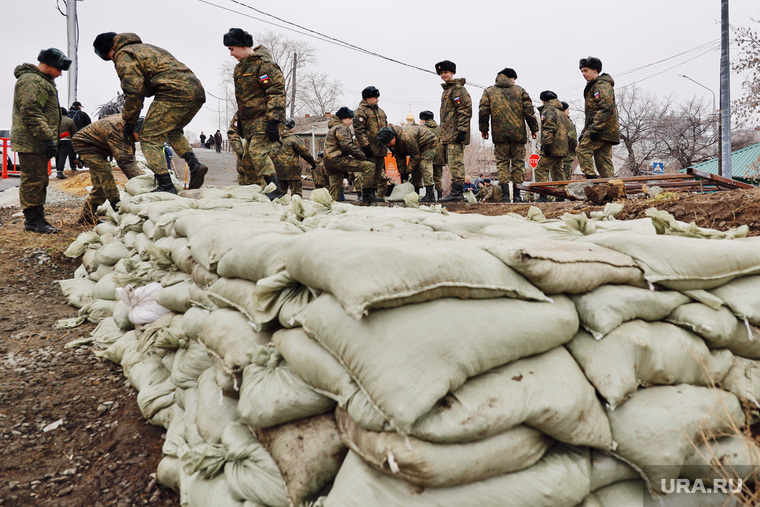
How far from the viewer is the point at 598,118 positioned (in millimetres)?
6395

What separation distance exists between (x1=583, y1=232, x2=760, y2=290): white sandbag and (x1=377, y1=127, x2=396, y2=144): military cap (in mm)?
6212

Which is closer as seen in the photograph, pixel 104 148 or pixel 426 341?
pixel 426 341

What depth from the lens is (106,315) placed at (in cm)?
346

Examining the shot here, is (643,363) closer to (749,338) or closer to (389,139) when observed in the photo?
(749,338)

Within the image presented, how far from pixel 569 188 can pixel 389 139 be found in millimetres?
3001

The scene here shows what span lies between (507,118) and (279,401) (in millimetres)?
6526

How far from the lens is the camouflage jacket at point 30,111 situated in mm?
5324

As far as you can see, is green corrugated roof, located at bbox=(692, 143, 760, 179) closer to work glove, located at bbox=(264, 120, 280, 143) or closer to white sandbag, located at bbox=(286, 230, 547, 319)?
work glove, located at bbox=(264, 120, 280, 143)

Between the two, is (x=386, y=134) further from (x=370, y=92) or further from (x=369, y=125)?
(x=370, y=92)

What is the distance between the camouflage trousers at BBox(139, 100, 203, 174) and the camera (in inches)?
189

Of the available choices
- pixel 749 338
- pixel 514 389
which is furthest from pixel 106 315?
pixel 749 338

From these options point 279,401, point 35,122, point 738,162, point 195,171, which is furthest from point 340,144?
point 738,162

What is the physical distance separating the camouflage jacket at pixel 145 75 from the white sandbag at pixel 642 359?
474 centimetres

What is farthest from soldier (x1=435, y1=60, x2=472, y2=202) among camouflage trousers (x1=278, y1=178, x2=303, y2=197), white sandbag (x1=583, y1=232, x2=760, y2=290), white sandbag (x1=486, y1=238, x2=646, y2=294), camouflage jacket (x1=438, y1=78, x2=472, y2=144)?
white sandbag (x1=486, y1=238, x2=646, y2=294)
